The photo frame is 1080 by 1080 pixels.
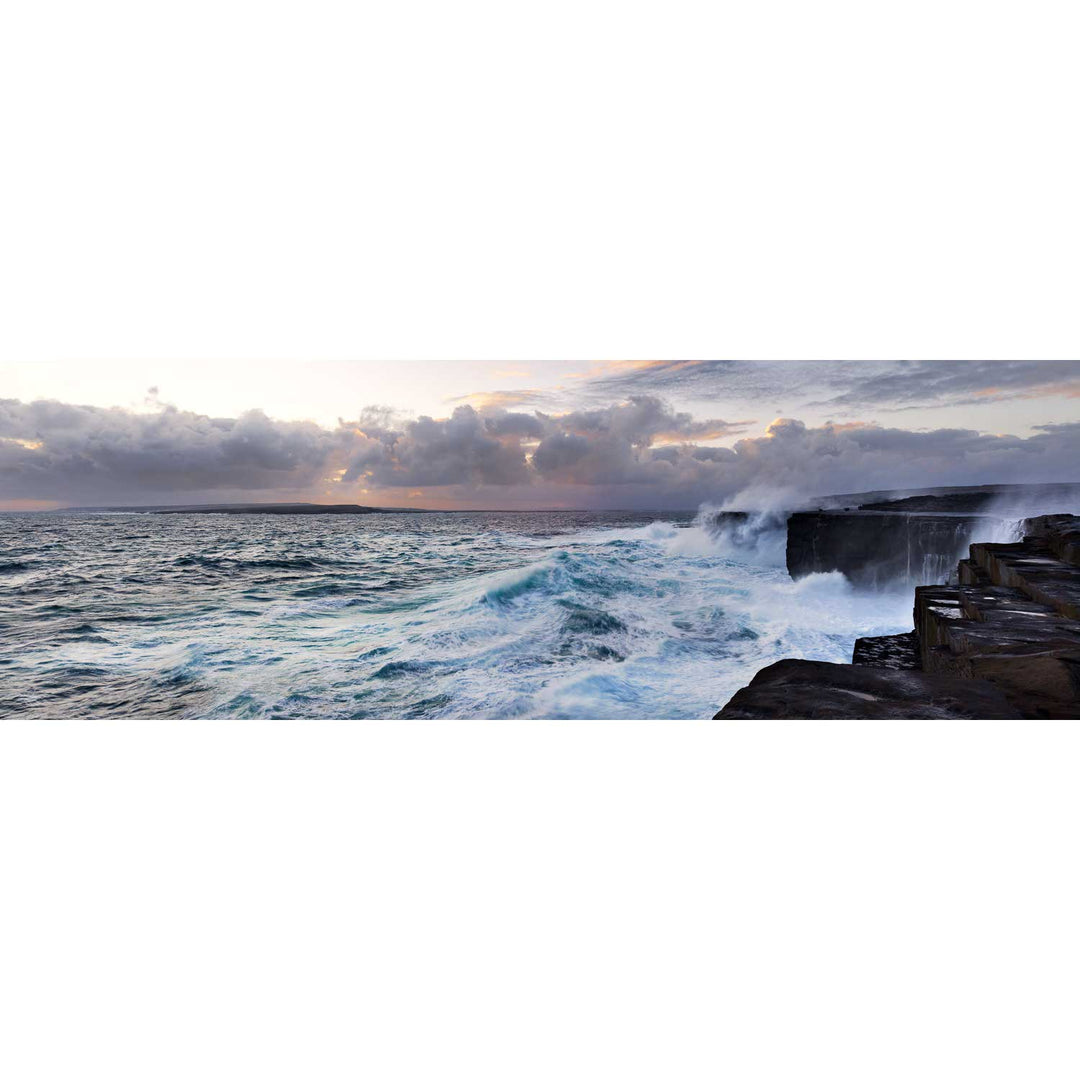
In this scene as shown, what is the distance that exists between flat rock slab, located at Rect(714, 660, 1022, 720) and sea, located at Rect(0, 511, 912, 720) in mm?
669

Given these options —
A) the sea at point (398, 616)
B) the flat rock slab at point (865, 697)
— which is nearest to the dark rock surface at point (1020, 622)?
the flat rock slab at point (865, 697)

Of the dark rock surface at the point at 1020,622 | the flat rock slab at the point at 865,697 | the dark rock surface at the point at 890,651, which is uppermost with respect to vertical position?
the dark rock surface at the point at 1020,622

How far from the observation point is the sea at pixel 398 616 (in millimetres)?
3375

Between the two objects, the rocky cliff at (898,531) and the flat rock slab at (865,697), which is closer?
the flat rock slab at (865,697)

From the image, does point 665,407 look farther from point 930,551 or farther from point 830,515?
point 930,551

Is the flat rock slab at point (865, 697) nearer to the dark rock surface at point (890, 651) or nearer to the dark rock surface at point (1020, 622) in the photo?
the dark rock surface at point (1020, 622)

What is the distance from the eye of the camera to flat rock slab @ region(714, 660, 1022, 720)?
7.86ft

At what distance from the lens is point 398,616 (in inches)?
153

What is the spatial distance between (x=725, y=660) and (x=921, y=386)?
76.6 inches

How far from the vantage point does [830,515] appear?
4.50 metres

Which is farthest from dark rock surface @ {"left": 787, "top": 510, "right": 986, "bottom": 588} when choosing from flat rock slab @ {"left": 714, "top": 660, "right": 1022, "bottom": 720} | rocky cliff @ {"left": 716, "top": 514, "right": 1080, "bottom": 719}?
flat rock slab @ {"left": 714, "top": 660, "right": 1022, "bottom": 720}

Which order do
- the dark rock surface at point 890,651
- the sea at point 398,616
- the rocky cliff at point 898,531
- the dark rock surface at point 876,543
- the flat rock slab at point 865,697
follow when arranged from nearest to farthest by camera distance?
1. the flat rock slab at point 865,697
2. the sea at point 398,616
3. the dark rock surface at point 890,651
4. the rocky cliff at point 898,531
5. the dark rock surface at point 876,543

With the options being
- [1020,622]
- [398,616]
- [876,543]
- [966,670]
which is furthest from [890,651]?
[398,616]

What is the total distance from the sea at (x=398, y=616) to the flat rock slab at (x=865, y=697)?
2.20 ft
